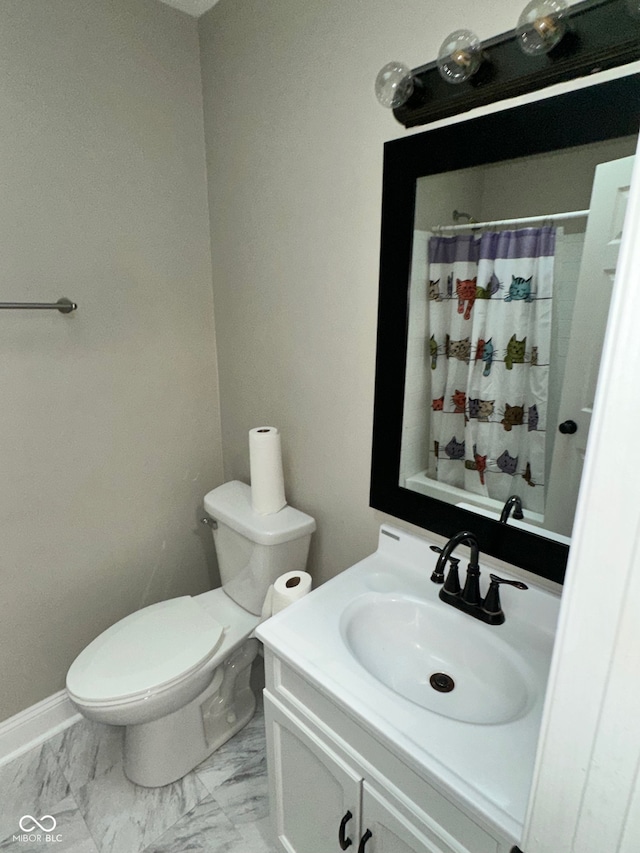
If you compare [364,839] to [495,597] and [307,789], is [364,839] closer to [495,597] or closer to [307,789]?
[307,789]

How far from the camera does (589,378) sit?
3.14 feet

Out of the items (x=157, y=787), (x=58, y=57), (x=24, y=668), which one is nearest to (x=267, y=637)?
(x=157, y=787)

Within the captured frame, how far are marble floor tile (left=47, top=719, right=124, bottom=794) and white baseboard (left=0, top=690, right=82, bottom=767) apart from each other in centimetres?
3

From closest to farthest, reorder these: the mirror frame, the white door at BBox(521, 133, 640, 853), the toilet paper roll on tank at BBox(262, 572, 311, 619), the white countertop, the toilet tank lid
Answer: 1. the white door at BBox(521, 133, 640, 853)
2. the white countertop
3. the mirror frame
4. the toilet paper roll on tank at BBox(262, 572, 311, 619)
5. the toilet tank lid

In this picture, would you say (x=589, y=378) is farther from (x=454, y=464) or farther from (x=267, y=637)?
(x=267, y=637)

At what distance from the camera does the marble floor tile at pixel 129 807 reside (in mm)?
1357

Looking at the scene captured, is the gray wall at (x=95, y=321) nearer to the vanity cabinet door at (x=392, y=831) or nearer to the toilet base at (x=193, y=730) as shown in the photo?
the toilet base at (x=193, y=730)

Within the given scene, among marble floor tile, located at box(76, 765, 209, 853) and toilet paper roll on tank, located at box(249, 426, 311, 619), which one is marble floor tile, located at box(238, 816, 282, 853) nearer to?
marble floor tile, located at box(76, 765, 209, 853)

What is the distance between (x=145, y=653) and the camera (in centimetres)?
141

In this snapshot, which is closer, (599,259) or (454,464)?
(599,259)

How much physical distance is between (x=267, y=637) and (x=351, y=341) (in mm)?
792

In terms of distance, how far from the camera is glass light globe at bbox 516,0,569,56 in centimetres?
83

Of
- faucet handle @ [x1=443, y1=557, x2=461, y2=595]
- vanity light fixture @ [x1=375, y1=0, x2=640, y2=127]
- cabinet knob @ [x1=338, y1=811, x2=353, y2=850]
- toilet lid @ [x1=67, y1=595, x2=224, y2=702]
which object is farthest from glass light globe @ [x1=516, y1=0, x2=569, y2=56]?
toilet lid @ [x1=67, y1=595, x2=224, y2=702]

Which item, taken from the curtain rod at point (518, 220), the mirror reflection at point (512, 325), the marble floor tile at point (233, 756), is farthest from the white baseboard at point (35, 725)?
the curtain rod at point (518, 220)
